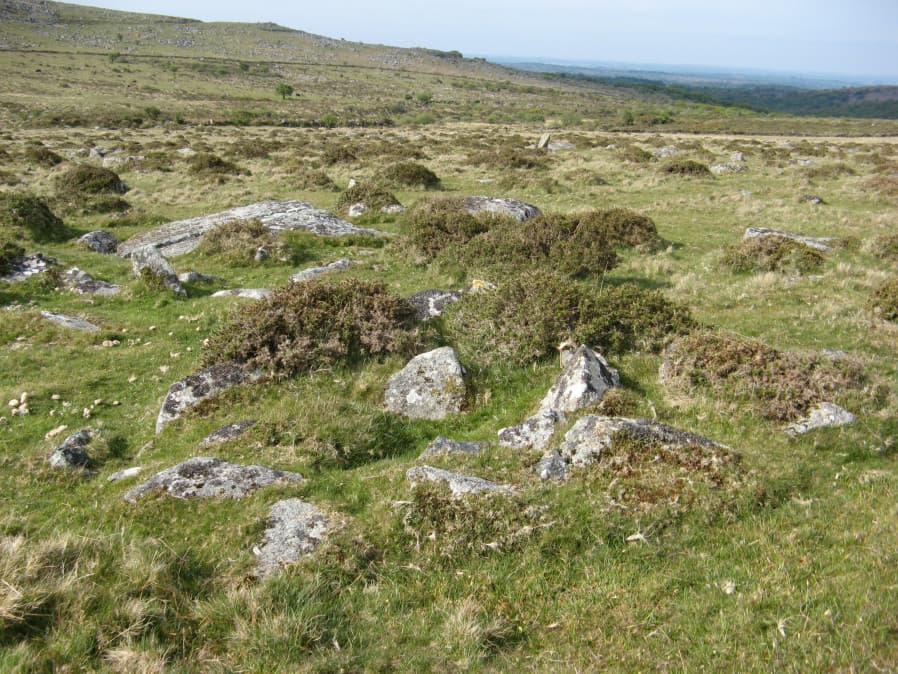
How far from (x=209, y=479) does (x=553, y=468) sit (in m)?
4.06

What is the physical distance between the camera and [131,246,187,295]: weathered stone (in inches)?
591

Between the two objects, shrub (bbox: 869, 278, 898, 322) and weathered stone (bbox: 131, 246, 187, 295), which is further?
weathered stone (bbox: 131, 246, 187, 295)

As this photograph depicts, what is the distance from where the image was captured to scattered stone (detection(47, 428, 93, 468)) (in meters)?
7.58

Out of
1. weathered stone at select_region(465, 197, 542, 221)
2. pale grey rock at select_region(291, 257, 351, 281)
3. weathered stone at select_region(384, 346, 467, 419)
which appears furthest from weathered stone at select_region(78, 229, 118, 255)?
weathered stone at select_region(384, 346, 467, 419)

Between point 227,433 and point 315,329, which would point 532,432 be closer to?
point 227,433

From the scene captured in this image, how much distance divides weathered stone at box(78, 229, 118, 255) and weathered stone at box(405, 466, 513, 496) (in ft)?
61.1

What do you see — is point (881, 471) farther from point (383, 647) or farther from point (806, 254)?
point (806, 254)

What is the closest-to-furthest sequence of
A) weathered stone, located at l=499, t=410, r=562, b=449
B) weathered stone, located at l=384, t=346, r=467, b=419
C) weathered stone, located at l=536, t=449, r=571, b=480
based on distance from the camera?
weathered stone, located at l=536, t=449, r=571, b=480, weathered stone, located at l=499, t=410, r=562, b=449, weathered stone, located at l=384, t=346, r=467, b=419

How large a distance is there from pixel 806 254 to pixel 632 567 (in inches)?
615

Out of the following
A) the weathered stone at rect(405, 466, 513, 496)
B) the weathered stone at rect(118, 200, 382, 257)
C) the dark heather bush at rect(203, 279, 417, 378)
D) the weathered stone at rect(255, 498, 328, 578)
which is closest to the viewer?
the weathered stone at rect(255, 498, 328, 578)

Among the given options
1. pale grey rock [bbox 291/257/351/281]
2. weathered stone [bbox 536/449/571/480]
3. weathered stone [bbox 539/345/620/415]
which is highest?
weathered stone [bbox 539/345/620/415]

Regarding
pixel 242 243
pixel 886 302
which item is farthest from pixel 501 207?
pixel 886 302

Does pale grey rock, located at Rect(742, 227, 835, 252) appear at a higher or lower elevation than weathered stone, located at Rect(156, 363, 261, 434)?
higher

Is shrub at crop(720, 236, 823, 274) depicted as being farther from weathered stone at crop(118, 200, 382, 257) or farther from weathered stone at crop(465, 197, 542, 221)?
weathered stone at crop(118, 200, 382, 257)
